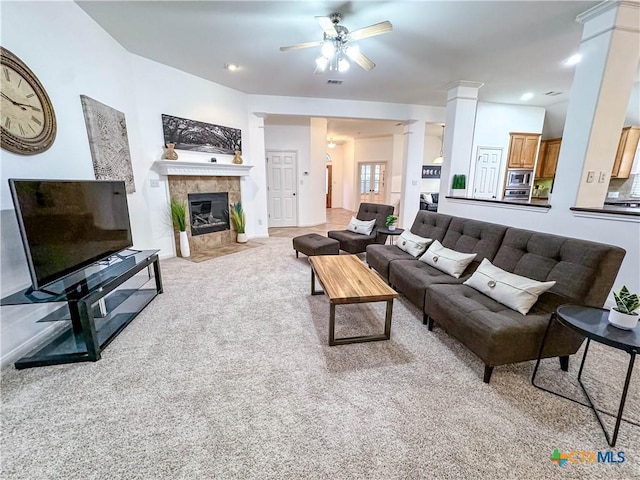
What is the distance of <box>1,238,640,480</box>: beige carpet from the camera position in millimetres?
1232

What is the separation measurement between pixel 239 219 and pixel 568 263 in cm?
477

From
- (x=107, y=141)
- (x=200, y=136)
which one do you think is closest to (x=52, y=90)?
(x=107, y=141)

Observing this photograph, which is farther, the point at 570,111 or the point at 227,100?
the point at 227,100

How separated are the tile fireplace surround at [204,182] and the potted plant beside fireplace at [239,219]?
122 millimetres

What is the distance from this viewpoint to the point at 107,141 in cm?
300

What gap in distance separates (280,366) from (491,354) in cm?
135

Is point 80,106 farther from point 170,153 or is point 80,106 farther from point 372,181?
point 372,181

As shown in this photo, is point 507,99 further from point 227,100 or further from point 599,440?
point 599,440

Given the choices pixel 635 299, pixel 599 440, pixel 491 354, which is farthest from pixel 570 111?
pixel 599 440

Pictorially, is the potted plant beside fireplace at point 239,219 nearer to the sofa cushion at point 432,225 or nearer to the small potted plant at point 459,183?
the sofa cushion at point 432,225

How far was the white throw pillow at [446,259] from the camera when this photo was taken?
98.3 inches

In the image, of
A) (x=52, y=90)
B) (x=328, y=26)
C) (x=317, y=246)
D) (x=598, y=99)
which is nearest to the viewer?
(x=52, y=90)

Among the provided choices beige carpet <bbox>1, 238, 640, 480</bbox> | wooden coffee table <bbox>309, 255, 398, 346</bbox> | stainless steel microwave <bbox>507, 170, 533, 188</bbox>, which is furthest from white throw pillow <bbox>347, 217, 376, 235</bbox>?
stainless steel microwave <bbox>507, 170, 533, 188</bbox>

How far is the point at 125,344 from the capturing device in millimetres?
2117
